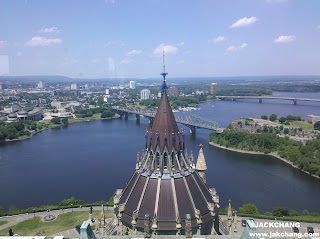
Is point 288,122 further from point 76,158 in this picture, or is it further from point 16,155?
point 16,155

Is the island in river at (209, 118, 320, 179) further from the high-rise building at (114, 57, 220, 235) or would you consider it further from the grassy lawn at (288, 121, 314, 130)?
the high-rise building at (114, 57, 220, 235)

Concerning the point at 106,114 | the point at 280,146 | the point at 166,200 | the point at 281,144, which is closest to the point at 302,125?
the point at 281,144

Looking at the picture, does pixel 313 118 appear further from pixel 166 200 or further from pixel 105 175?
pixel 166 200

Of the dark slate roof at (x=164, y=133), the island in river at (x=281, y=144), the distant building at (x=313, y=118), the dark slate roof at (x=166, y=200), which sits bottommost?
the island in river at (x=281, y=144)

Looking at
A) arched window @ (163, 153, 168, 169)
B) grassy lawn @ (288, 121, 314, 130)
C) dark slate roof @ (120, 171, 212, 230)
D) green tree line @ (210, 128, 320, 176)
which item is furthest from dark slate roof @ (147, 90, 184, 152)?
grassy lawn @ (288, 121, 314, 130)

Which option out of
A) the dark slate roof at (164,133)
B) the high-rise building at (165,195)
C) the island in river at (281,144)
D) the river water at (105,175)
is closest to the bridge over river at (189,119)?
the island in river at (281,144)

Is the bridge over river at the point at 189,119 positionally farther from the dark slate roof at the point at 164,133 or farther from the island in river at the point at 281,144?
the dark slate roof at the point at 164,133
